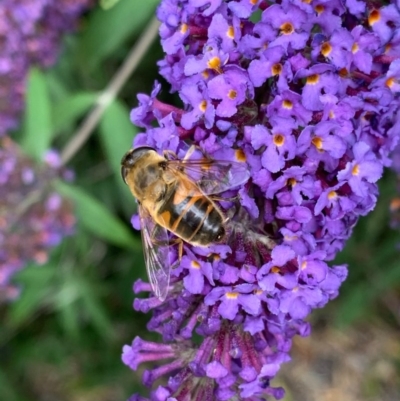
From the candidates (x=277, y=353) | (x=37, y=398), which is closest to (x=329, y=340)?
(x=37, y=398)

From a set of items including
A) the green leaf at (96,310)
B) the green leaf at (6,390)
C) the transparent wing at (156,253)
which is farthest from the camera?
the green leaf at (6,390)

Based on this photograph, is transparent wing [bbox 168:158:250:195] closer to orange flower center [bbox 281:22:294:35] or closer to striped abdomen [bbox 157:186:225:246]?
striped abdomen [bbox 157:186:225:246]

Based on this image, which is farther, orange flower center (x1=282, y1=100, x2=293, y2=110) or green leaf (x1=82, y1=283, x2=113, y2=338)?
green leaf (x1=82, y1=283, x2=113, y2=338)

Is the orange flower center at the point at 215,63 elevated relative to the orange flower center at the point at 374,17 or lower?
elevated

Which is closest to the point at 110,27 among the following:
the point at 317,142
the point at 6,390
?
the point at 317,142

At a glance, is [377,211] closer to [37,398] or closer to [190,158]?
[190,158]

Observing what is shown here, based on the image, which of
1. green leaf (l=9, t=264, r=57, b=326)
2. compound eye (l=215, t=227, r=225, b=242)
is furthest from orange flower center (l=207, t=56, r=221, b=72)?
green leaf (l=9, t=264, r=57, b=326)

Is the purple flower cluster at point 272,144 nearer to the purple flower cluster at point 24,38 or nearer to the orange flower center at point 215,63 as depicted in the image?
the orange flower center at point 215,63

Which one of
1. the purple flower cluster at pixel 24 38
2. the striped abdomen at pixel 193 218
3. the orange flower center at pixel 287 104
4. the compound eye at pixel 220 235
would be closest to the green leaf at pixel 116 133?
the purple flower cluster at pixel 24 38
